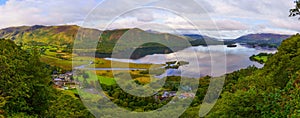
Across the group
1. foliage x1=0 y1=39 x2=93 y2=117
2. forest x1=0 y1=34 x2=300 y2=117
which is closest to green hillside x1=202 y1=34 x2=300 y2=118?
forest x1=0 y1=34 x2=300 y2=117

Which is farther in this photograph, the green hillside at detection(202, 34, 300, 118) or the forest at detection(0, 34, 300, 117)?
the forest at detection(0, 34, 300, 117)

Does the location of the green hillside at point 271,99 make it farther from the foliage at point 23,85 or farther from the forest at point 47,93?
the foliage at point 23,85

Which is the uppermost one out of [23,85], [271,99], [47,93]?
[23,85]

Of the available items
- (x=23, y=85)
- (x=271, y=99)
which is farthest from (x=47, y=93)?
(x=271, y=99)

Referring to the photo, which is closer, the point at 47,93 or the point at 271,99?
the point at 271,99

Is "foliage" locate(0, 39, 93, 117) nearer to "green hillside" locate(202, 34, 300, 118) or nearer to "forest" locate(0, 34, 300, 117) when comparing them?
"forest" locate(0, 34, 300, 117)

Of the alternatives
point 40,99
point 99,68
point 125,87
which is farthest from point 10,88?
point 99,68

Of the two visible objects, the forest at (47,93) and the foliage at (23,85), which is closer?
the forest at (47,93)

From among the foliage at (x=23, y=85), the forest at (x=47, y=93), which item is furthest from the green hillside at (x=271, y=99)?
the foliage at (x=23, y=85)

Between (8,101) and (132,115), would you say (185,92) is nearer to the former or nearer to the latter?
(132,115)

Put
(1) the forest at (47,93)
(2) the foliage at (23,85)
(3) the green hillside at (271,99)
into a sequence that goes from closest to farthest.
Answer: (3) the green hillside at (271,99), (1) the forest at (47,93), (2) the foliage at (23,85)

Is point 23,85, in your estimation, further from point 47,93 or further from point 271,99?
Result: point 271,99
